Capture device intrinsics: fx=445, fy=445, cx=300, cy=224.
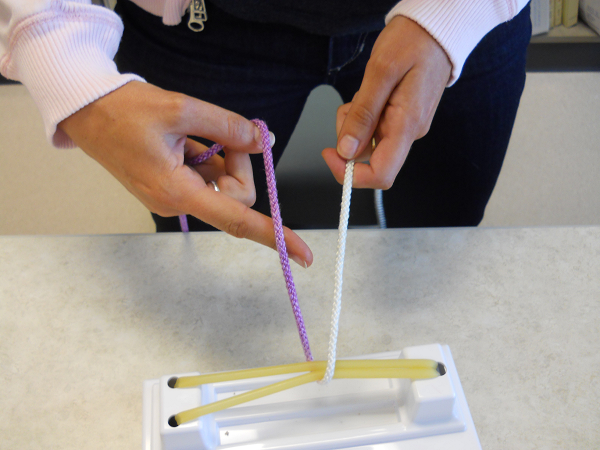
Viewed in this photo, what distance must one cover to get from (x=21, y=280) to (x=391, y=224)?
2.37 feet

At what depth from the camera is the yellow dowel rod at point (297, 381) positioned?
33 centimetres

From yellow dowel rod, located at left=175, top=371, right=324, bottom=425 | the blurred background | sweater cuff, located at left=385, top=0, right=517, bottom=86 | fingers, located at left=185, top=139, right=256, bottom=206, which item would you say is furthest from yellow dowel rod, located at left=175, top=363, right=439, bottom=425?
the blurred background

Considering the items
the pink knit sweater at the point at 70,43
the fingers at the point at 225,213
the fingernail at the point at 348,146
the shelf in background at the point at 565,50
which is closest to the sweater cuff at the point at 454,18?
the pink knit sweater at the point at 70,43

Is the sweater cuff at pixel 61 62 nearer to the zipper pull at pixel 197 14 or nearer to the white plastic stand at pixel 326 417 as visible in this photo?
the zipper pull at pixel 197 14

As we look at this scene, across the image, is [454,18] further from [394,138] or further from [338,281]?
[338,281]

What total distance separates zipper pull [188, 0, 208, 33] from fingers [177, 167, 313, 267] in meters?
0.28

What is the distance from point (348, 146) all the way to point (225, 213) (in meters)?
0.14

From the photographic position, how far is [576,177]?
4.13 feet

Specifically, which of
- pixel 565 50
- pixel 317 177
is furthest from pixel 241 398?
pixel 565 50

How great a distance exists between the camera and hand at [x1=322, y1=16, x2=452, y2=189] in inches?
16.9

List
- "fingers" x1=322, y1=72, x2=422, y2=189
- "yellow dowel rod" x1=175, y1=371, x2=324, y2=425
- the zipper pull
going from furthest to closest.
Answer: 1. the zipper pull
2. "fingers" x1=322, y1=72, x2=422, y2=189
3. "yellow dowel rod" x1=175, y1=371, x2=324, y2=425

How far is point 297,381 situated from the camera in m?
0.35

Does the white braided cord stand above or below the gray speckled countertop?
above

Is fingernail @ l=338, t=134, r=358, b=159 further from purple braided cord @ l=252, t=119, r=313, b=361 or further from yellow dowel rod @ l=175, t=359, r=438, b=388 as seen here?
yellow dowel rod @ l=175, t=359, r=438, b=388
